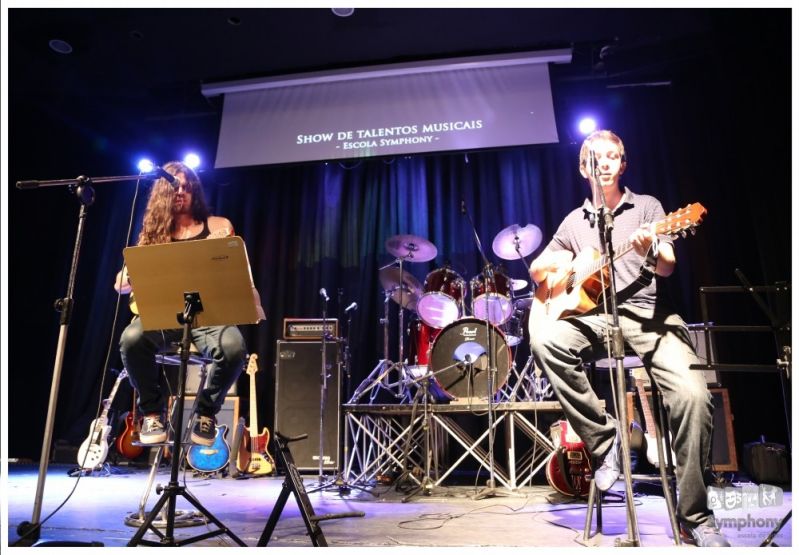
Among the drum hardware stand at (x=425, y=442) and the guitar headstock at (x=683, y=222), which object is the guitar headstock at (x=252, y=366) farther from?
the guitar headstock at (x=683, y=222)

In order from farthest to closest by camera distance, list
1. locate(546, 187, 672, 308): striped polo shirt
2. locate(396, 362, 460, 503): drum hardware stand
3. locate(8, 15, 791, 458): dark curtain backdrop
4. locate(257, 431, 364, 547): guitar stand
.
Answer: locate(8, 15, 791, 458): dark curtain backdrop
locate(396, 362, 460, 503): drum hardware stand
locate(546, 187, 672, 308): striped polo shirt
locate(257, 431, 364, 547): guitar stand

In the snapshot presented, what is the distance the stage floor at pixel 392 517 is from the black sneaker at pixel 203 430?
1.35ft

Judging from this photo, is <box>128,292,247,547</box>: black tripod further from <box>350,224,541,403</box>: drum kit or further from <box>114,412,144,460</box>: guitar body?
<box>114,412,144,460</box>: guitar body

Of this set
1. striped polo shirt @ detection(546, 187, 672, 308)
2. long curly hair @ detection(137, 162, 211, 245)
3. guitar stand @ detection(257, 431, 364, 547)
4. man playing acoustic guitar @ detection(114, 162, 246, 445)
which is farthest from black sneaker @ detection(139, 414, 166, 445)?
striped polo shirt @ detection(546, 187, 672, 308)

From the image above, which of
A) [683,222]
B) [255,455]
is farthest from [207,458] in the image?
[683,222]

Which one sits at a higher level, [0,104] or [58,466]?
[0,104]

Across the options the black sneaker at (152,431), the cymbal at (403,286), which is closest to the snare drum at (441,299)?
the cymbal at (403,286)

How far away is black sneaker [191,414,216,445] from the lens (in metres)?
2.82

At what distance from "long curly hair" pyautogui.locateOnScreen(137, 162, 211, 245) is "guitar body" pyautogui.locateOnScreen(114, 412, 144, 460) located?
12.2 ft

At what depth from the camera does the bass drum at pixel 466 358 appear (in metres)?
4.96

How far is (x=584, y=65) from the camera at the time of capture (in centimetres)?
623
